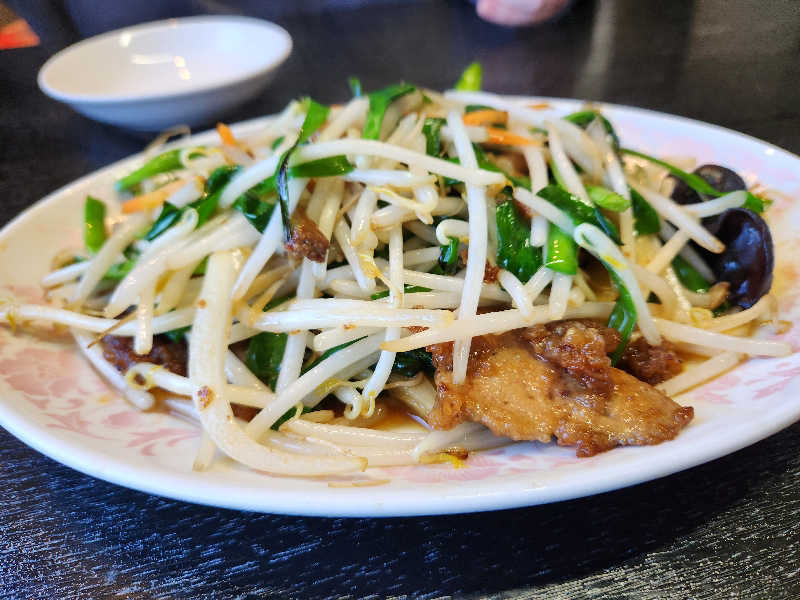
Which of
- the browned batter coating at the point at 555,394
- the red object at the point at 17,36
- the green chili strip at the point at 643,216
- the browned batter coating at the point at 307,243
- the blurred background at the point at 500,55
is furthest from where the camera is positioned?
the red object at the point at 17,36

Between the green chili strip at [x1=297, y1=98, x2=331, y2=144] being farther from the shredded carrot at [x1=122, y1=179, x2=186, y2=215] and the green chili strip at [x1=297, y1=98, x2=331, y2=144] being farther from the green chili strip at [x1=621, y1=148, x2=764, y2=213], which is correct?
the green chili strip at [x1=621, y1=148, x2=764, y2=213]

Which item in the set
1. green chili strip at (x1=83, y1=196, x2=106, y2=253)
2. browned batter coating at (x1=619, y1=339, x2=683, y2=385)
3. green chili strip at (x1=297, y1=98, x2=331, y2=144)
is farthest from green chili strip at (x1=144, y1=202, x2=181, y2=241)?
browned batter coating at (x1=619, y1=339, x2=683, y2=385)

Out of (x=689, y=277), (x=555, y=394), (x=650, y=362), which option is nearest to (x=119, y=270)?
(x=555, y=394)

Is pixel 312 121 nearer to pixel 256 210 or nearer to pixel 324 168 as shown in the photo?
pixel 324 168

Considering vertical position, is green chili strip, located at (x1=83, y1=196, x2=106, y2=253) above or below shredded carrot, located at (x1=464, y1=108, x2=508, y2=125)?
below

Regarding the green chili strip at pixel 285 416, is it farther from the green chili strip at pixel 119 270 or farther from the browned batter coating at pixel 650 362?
the browned batter coating at pixel 650 362

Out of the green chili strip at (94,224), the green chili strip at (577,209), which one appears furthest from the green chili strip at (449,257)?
the green chili strip at (94,224)
